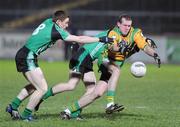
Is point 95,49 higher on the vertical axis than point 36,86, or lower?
higher

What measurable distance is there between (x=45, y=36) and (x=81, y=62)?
852mm

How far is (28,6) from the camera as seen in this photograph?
38375 millimetres

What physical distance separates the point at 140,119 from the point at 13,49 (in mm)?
21739

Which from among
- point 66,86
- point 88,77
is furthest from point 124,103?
point 66,86

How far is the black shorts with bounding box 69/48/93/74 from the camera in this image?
1073cm

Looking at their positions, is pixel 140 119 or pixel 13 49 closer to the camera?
pixel 140 119


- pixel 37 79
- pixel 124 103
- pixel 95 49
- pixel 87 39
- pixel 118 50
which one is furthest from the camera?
pixel 124 103

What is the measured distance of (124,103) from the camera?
1396cm

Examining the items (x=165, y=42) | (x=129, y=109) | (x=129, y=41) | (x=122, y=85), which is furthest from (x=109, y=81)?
(x=165, y=42)

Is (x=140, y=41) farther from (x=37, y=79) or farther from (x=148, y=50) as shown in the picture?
(x=37, y=79)

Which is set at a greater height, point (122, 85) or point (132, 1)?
point (132, 1)

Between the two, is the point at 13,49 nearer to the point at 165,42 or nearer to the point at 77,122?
the point at 165,42

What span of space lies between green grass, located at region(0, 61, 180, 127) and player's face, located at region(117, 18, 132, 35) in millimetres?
1533

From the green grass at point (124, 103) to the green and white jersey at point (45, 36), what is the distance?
124cm
